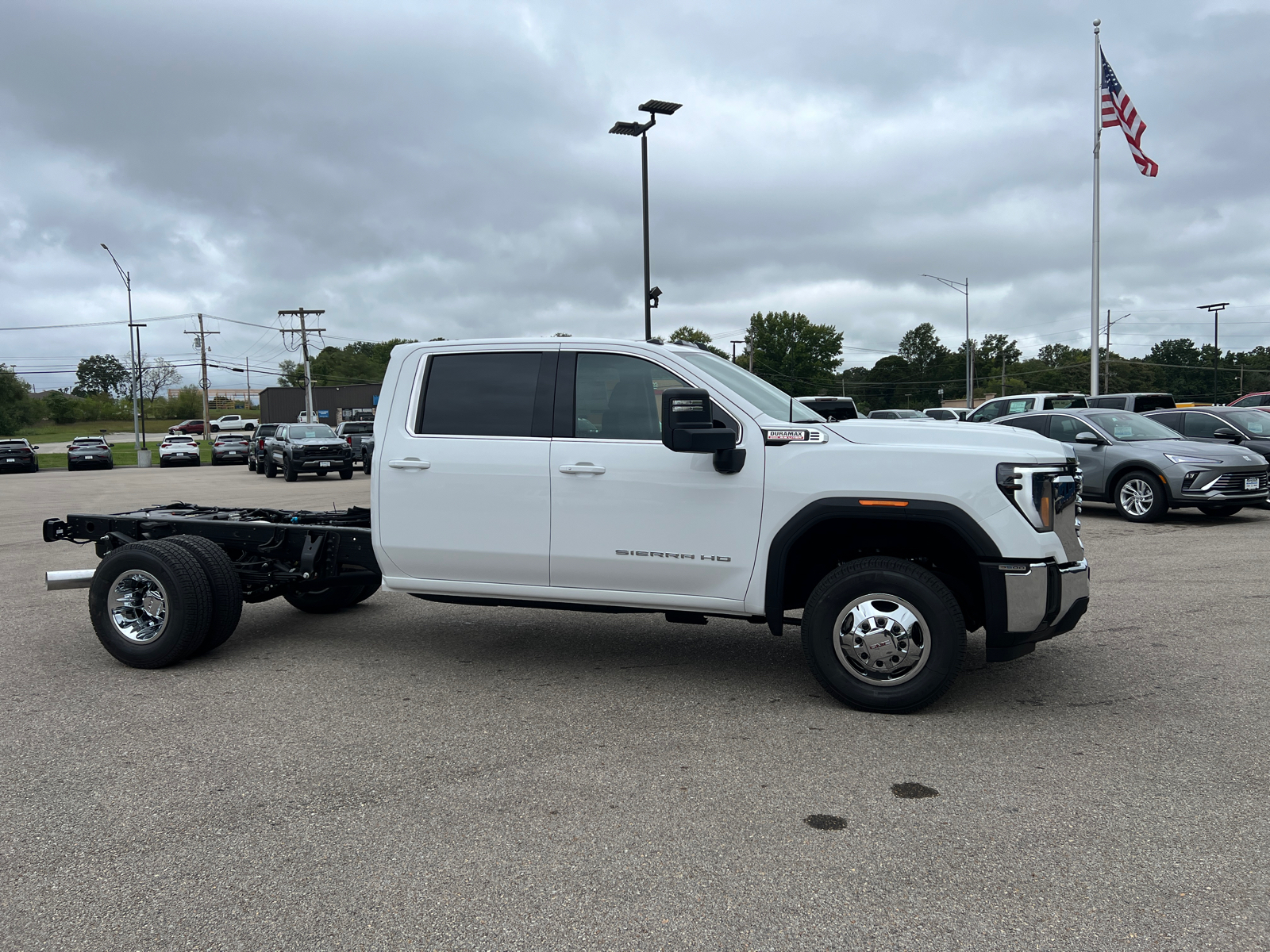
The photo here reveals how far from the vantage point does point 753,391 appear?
542 centimetres

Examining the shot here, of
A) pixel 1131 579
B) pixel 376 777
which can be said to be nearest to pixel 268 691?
pixel 376 777

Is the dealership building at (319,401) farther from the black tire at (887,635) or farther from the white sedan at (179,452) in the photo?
the black tire at (887,635)

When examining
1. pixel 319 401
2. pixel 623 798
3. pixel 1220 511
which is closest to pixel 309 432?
pixel 1220 511

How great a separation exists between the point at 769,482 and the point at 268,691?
305cm

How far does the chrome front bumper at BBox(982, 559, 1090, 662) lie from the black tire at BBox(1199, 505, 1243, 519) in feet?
31.8

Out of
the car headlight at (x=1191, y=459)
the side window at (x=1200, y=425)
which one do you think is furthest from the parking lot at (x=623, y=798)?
the side window at (x=1200, y=425)

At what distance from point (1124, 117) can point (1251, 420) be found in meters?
13.0

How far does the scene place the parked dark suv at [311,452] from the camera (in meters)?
27.4

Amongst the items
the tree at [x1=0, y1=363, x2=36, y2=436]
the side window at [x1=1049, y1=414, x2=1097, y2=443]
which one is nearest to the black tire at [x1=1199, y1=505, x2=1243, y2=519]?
the side window at [x1=1049, y1=414, x2=1097, y2=443]

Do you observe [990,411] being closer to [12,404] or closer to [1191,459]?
[1191,459]

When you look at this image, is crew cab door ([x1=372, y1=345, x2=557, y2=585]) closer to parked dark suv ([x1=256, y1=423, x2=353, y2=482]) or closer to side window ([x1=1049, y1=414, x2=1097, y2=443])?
side window ([x1=1049, y1=414, x2=1097, y2=443])

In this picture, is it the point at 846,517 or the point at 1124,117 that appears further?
the point at 1124,117

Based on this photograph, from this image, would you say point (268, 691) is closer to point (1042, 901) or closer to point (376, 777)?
point (376, 777)

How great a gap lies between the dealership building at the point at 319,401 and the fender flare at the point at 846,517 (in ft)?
314
